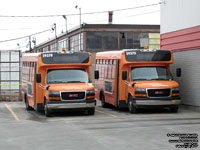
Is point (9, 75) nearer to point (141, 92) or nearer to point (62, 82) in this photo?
point (62, 82)

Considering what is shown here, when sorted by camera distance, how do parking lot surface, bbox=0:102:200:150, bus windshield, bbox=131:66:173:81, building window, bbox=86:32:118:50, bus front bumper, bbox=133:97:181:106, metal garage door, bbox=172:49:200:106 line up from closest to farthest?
parking lot surface, bbox=0:102:200:150 < bus front bumper, bbox=133:97:181:106 < bus windshield, bbox=131:66:173:81 < metal garage door, bbox=172:49:200:106 < building window, bbox=86:32:118:50

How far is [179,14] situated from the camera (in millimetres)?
25828

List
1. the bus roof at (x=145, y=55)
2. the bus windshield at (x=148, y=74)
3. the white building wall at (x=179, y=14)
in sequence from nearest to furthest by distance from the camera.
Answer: the bus windshield at (x=148, y=74) → the bus roof at (x=145, y=55) → the white building wall at (x=179, y=14)

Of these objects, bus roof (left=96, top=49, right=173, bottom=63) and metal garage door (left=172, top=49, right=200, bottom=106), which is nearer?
bus roof (left=96, top=49, right=173, bottom=63)

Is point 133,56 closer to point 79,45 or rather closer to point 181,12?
point 181,12

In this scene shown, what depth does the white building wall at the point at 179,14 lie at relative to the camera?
2403cm

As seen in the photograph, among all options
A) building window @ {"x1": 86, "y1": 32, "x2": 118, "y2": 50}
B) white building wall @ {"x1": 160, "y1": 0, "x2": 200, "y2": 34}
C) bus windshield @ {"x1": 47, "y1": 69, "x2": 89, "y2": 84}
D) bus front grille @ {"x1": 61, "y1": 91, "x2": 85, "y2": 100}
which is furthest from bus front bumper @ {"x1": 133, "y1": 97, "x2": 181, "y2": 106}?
building window @ {"x1": 86, "y1": 32, "x2": 118, "y2": 50}

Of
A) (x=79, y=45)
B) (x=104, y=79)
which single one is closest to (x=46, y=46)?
(x=79, y=45)

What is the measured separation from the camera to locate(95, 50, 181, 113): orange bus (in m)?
21.7

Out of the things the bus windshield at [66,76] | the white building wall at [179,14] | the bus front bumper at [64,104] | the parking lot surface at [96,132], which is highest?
the white building wall at [179,14]

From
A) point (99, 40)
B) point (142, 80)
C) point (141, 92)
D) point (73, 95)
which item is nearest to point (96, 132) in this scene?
point (73, 95)

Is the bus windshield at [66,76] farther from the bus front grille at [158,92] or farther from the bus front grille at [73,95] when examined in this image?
the bus front grille at [158,92]

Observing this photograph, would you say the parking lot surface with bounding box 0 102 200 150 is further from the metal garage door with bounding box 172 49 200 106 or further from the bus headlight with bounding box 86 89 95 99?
the metal garage door with bounding box 172 49 200 106

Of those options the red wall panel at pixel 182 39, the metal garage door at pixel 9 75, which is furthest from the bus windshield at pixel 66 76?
the metal garage door at pixel 9 75
